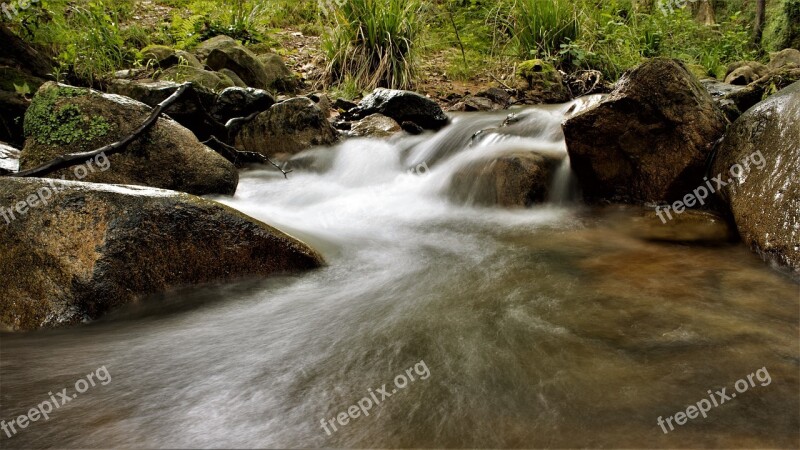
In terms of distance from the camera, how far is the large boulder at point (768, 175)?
266cm

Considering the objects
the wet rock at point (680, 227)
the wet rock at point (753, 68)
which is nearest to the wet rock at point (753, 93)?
the wet rock at point (680, 227)

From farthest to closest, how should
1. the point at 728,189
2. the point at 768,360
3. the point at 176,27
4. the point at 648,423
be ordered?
1. the point at 176,27
2. the point at 728,189
3. the point at 768,360
4. the point at 648,423

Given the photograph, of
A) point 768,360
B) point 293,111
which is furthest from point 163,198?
point 293,111

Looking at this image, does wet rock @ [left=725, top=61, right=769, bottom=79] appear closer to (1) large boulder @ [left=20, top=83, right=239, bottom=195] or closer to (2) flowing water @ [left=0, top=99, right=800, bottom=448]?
(2) flowing water @ [left=0, top=99, right=800, bottom=448]

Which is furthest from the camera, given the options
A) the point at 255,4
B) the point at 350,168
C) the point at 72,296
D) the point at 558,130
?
the point at 255,4

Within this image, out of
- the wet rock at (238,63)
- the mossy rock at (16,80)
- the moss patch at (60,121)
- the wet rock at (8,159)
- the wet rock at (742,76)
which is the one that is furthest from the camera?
the wet rock at (238,63)

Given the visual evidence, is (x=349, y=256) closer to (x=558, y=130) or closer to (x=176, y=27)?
(x=558, y=130)

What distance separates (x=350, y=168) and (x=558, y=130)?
2.44 metres

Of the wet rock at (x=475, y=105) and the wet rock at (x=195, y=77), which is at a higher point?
the wet rock at (x=195, y=77)

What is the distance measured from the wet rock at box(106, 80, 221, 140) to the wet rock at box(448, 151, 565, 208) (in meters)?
3.23

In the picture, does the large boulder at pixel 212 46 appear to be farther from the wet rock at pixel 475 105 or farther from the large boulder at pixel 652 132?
the large boulder at pixel 652 132

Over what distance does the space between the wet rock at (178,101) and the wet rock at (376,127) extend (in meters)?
1.88

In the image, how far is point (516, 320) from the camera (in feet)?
7.23

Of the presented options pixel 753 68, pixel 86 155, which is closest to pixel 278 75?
pixel 86 155
